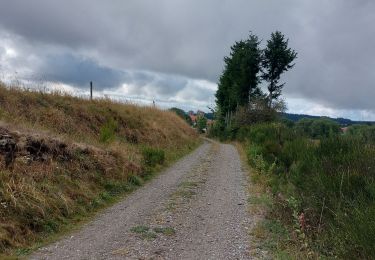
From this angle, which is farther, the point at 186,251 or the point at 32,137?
the point at 32,137

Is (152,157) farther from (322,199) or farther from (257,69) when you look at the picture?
(257,69)

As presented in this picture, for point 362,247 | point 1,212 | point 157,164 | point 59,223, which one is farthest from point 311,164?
point 157,164

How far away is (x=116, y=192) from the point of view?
11.4 meters

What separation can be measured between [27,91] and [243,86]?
31432 mm

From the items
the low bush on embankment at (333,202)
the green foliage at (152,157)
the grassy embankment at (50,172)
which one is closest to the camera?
the low bush on embankment at (333,202)

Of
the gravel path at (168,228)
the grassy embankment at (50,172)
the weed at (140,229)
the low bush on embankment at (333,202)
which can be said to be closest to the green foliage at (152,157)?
the grassy embankment at (50,172)

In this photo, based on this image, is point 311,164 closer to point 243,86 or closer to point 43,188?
point 43,188

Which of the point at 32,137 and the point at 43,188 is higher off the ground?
the point at 32,137

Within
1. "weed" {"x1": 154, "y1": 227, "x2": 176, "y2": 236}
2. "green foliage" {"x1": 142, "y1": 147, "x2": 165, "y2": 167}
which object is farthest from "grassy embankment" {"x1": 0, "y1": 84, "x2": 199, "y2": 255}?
"weed" {"x1": 154, "y1": 227, "x2": 176, "y2": 236}

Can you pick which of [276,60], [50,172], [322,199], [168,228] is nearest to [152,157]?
[50,172]

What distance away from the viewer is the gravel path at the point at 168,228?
6.59 metres

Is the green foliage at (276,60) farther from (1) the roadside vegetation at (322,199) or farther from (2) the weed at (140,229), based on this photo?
(2) the weed at (140,229)

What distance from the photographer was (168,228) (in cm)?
804

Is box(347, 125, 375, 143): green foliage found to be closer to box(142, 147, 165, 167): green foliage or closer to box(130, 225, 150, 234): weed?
box(130, 225, 150, 234): weed
